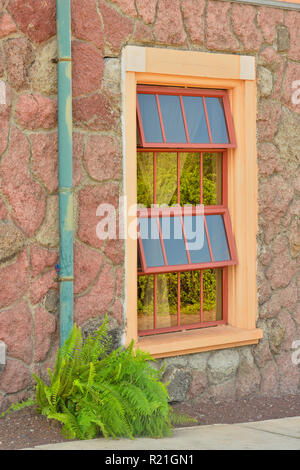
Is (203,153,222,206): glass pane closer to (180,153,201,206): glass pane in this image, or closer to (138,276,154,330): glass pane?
(180,153,201,206): glass pane

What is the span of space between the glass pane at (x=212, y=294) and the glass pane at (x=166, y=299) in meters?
0.30

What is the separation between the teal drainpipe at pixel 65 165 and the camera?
16.0 ft

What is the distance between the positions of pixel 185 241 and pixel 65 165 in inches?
52.2

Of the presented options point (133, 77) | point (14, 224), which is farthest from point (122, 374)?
point (133, 77)

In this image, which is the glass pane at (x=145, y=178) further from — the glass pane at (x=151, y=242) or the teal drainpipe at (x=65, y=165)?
the teal drainpipe at (x=65, y=165)

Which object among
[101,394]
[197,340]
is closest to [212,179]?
[197,340]

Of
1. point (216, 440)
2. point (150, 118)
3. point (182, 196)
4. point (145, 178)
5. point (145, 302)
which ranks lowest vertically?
point (216, 440)

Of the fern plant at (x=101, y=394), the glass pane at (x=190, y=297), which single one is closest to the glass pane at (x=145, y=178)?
the glass pane at (x=190, y=297)

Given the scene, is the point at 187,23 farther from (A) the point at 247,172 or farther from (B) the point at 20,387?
(B) the point at 20,387

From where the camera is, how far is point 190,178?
5.91m

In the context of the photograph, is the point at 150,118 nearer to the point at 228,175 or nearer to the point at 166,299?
the point at 228,175

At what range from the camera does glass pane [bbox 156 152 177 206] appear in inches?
226

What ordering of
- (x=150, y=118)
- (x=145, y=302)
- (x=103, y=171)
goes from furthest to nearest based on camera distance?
1. (x=145, y=302)
2. (x=150, y=118)
3. (x=103, y=171)

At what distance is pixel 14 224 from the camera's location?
482 centimetres
